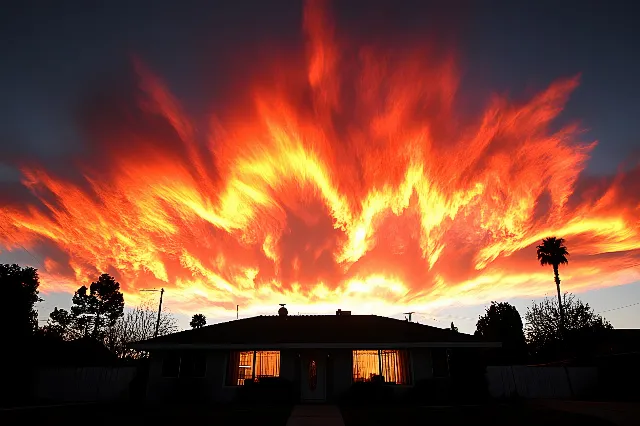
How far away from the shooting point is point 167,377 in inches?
861

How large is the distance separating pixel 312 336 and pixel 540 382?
14.7 meters

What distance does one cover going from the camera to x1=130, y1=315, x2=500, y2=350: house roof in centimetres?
2105

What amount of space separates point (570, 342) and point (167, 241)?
38.1 meters

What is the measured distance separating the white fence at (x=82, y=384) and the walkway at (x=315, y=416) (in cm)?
1295

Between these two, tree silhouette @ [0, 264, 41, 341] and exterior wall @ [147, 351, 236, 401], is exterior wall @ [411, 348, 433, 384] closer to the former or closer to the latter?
exterior wall @ [147, 351, 236, 401]

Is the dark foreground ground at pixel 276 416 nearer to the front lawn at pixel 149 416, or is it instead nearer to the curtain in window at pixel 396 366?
the front lawn at pixel 149 416

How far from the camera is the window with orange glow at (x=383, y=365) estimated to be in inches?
844

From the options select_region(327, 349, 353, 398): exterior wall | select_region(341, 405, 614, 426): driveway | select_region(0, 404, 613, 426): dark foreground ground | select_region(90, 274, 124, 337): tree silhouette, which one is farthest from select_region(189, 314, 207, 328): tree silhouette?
select_region(341, 405, 614, 426): driveway

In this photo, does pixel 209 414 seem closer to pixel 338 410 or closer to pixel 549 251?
pixel 338 410

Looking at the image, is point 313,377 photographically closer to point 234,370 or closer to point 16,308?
point 234,370

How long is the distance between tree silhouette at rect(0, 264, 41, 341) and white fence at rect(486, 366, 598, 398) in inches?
1093

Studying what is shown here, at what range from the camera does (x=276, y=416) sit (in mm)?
15617

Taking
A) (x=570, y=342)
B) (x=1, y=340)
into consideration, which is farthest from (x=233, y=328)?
(x=570, y=342)

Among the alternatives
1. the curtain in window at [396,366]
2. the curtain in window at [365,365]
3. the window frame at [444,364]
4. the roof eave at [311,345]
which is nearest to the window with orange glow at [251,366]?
the roof eave at [311,345]
